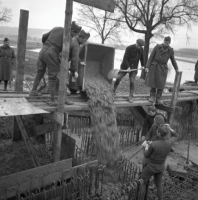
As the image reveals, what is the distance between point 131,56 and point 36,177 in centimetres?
378

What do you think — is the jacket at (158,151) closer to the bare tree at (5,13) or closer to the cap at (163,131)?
the cap at (163,131)

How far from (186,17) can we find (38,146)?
13.9 metres

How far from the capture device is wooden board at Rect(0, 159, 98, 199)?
366 cm

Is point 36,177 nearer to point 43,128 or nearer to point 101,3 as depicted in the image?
point 43,128

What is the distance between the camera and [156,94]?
6922 millimetres

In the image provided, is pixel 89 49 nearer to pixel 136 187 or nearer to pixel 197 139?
pixel 136 187

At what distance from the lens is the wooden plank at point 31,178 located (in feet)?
11.9

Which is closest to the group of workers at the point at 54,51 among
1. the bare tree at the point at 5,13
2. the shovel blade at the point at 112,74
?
the shovel blade at the point at 112,74

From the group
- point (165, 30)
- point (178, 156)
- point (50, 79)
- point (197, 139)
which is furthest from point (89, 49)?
point (165, 30)

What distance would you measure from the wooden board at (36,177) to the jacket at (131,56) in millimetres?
2960

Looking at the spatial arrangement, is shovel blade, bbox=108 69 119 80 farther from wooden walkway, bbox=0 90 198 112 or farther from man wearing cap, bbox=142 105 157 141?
man wearing cap, bbox=142 105 157 141

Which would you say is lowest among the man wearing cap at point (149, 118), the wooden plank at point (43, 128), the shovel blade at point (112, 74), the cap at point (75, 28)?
the wooden plank at point (43, 128)

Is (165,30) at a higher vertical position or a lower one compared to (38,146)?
higher

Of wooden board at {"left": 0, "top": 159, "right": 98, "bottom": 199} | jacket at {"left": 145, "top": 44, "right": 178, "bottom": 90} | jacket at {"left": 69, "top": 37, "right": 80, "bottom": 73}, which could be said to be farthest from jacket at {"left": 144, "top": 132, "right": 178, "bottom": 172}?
jacket at {"left": 145, "top": 44, "right": 178, "bottom": 90}
